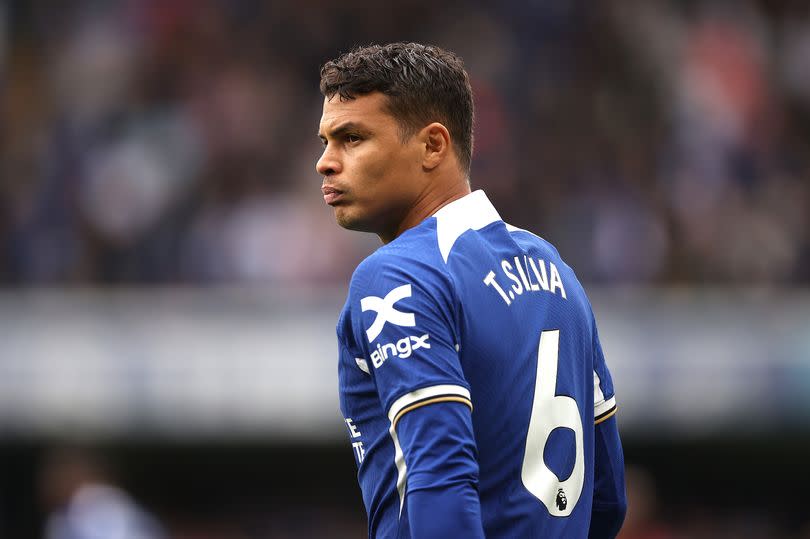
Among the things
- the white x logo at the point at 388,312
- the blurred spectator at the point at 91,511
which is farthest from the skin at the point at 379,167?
the blurred spectator at the point at 91,511

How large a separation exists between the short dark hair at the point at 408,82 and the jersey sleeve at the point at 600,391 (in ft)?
1.91

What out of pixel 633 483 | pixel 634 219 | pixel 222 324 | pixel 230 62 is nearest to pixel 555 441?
pixel 633 483

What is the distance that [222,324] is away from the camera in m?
11.2

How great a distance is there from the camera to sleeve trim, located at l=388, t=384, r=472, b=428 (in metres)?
2.71

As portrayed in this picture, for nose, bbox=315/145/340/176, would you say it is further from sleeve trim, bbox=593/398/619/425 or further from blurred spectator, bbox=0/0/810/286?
blurred spectator, bbox=0/0/810/286

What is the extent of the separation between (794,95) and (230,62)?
5.83 meters

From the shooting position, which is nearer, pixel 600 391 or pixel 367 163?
pixel 367 163

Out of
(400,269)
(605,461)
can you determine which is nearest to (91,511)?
(605,461)

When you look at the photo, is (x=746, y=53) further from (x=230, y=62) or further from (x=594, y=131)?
(x=230, y=62)

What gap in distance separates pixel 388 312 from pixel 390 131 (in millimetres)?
438

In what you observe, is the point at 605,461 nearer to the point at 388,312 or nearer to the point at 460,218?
the point at 460,218

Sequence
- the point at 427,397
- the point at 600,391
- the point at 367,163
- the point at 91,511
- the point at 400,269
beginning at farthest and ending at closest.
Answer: the point at 91,511 → the point at 600,391 → the point at 367,163 → the point at 400,269 → the point at 427,397

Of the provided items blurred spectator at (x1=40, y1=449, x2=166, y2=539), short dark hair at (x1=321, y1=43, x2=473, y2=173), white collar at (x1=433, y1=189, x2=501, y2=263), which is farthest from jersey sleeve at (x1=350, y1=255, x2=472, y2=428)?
blurred spectator at (x1=40, y1=449, x2=166, y2=539)

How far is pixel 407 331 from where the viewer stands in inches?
108
